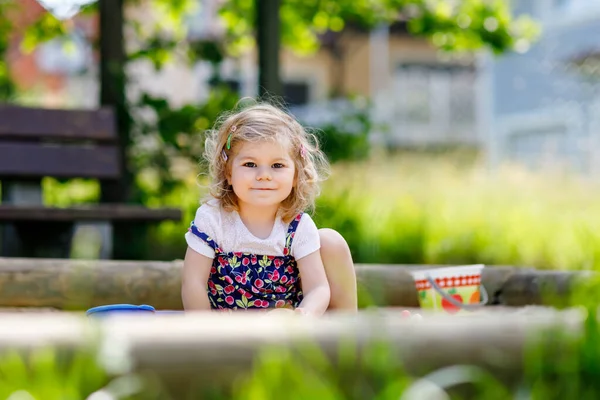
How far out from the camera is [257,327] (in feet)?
4.59

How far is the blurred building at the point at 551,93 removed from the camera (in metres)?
11.9

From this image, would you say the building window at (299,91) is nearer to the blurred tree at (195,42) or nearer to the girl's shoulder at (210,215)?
the blurred tree at (195,42)

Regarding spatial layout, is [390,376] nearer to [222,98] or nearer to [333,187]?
[222,98]

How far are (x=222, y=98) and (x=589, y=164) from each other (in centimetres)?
580

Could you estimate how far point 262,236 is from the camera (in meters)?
2.98

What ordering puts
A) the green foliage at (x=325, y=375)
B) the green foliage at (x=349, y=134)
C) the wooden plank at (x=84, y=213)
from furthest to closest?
the green foliage at (x=349, y=134), the wooden plank at (x=84, y=213), the green foliage at (x=325, y=375)

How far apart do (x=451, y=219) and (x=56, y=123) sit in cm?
276

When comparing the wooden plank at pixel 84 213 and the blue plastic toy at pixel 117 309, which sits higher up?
the wooden plank at pixel 84 213

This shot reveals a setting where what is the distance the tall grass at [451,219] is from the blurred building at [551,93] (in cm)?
237

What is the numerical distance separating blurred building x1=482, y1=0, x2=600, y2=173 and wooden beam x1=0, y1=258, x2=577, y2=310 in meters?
7.00

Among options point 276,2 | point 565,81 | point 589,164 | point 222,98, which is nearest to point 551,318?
point 276,2

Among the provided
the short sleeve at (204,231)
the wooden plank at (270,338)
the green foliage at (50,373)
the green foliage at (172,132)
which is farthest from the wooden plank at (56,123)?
the green foliage at (50,373)

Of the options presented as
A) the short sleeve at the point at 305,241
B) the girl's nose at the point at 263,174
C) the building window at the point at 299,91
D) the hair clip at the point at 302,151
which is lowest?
the short sleeve at the point at 305,241

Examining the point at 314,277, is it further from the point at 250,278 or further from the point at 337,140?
the point at 337,140
